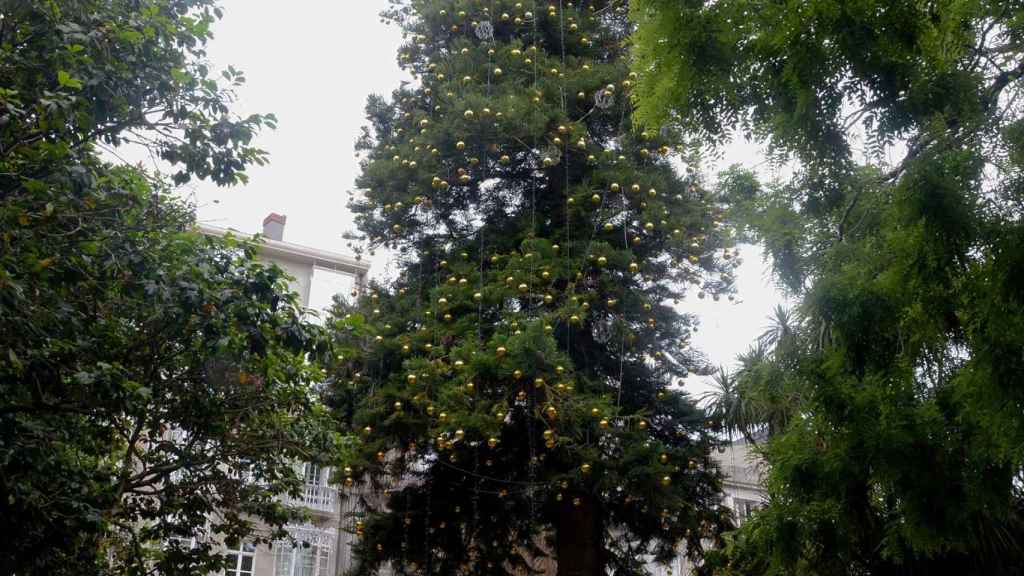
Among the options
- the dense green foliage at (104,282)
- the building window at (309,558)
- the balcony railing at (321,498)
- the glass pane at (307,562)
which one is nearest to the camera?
the dense green foliage at (104,282)

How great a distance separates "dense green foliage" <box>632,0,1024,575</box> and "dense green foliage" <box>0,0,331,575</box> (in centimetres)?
426

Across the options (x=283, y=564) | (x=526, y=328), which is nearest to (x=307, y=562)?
(x=283, y=564)

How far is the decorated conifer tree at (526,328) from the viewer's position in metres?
10.3

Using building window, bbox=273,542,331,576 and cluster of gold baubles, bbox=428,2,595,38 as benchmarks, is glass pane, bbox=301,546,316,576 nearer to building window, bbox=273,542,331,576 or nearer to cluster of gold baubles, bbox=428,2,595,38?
building window, bbox=273,542,331,576

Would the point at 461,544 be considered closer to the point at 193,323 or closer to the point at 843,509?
the point at 193,323

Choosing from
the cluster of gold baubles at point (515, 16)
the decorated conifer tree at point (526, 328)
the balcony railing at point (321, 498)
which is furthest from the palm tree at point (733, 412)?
the balcony railing at point (321, 498)

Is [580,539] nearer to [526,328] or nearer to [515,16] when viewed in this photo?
[526,328]

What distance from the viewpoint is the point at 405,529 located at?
37.6ft

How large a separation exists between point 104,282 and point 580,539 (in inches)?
242

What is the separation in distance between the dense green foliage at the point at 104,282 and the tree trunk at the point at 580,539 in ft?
12.4

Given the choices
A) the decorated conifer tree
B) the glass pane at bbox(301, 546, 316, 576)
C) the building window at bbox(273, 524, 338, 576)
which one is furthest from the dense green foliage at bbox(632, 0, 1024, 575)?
the glass pane at bbox(301, 546, 316, 576)

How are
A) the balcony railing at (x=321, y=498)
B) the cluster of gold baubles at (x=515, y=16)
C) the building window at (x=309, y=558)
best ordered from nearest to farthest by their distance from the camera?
1. the cluster of gold baubles at (x=515, y=16)
2. the building window at (x=309, y=558)
3. the balcony railing at (x=321, y=498)

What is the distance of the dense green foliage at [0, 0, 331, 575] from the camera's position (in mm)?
6777

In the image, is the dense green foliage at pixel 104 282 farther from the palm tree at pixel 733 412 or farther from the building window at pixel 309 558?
the building window at pixel 309 558
